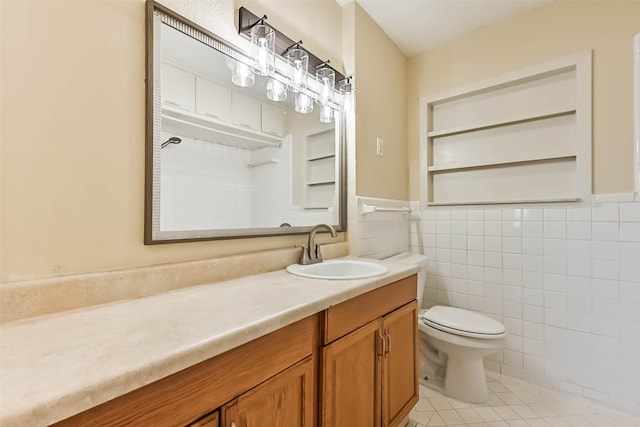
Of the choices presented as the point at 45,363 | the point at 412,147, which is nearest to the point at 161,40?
the point at 45,363

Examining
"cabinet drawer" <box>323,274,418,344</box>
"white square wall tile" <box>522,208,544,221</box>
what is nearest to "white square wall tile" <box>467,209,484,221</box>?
"white square wall tile" <box>522,208,544,221</box>

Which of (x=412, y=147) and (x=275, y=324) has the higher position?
(x=412, y=147)

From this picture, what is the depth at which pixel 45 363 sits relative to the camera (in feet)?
1.65

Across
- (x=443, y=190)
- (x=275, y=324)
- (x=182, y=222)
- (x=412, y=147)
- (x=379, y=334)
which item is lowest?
(x=379, y=334)

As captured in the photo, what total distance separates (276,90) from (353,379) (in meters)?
1.30

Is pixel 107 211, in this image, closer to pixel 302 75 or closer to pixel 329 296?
pixel 329 296

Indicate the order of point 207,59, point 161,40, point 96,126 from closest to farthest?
1. point 96,126
2. point 161,40
3. point 207,59

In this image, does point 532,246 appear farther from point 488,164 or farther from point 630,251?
point 488,164

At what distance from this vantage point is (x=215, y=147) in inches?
46.9

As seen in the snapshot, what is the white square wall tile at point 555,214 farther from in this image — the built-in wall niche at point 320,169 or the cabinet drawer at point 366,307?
the built-in wall niche at point 320,169

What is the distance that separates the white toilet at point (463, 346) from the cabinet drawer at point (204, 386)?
117cm

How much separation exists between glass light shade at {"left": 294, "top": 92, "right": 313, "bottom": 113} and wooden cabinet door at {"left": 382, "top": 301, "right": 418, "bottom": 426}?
113 cm

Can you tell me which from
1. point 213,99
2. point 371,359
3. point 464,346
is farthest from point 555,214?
point 213,99

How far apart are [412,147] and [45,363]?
2.43 meters
